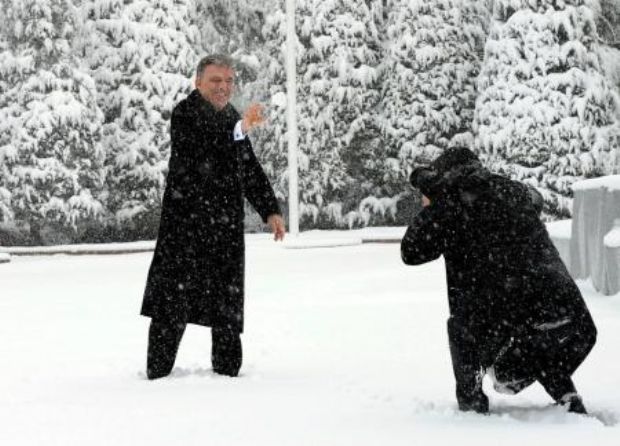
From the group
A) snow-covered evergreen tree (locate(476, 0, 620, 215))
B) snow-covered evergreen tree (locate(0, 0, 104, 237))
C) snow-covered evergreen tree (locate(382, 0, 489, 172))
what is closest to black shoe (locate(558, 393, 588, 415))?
snow-covered evergreen tree (locate(476, 0, 620, 215))

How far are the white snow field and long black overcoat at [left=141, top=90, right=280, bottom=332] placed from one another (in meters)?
0.40

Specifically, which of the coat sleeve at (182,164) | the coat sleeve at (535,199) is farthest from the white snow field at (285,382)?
the coat sleeve at (182,164)

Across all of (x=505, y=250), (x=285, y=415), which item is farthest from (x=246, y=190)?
(x=505, y=250)

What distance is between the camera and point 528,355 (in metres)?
4.82

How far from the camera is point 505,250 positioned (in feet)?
15.9

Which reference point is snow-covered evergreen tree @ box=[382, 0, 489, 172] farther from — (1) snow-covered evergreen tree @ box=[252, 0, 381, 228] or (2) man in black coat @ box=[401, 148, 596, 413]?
(2) man in black coat @ box=[401, 148, 596, 413]

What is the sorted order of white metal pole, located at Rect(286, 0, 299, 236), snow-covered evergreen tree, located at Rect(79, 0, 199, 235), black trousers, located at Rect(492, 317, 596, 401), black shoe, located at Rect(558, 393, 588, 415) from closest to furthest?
black trousers, located at Rect(492, 317, 596, 401) < black shoe, located at Rect(558, 393, 588, 415) < white metal pole, located at Rect(286, 0, 299, 236) < snow-covered evergreen tree, located at Rect(79, 0, 199, 235)

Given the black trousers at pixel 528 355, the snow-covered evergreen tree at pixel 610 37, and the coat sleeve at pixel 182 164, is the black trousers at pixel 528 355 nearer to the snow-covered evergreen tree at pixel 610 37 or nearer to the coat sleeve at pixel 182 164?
the coat sleeve at pixel 182 164

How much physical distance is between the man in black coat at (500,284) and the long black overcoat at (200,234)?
6.00ft

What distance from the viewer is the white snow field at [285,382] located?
16.0 ft

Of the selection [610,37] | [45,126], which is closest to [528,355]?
[45,126]

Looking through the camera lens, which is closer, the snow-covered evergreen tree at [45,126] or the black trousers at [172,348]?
the black trousers at [172,348]

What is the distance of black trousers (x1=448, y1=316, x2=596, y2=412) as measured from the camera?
479 centimetres

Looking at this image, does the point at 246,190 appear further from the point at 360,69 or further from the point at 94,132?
the point at 360,69
